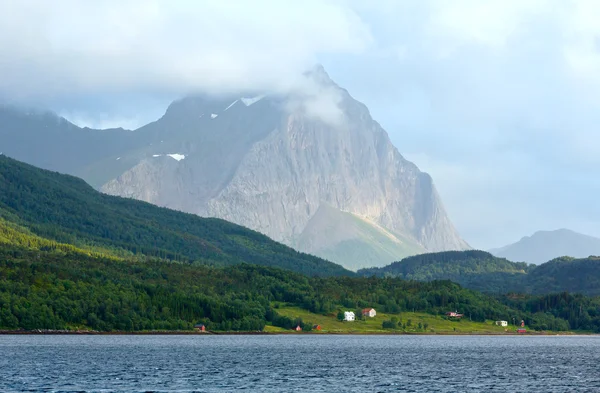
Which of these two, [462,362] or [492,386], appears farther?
[462,362]

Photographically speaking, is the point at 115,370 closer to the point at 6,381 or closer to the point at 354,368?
the point at 6,381

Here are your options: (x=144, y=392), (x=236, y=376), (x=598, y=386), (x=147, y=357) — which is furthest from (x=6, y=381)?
(x=598, y=386)

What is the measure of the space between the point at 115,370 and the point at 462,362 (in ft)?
227

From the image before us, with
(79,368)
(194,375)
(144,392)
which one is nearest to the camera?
(144,392)

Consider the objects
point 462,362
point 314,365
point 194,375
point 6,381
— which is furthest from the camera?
point 462,362

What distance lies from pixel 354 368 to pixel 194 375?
108 feet

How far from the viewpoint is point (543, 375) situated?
15338 cm

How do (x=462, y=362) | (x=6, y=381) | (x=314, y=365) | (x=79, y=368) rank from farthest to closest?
(x=462, y=362) < (x=314, y=365) < (x=79, y=368) < (x=6, y=381)

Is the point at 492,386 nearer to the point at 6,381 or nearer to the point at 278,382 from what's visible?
the point at 278,382

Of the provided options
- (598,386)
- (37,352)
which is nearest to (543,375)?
(598,386)

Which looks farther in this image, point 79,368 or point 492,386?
point 79,368

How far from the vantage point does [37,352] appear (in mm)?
192500

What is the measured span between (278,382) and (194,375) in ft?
51.0

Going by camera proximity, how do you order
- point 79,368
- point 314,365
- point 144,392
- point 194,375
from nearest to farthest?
point 144,392 → point 194,375 → point 79,368 → point 314,365
